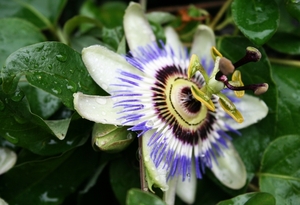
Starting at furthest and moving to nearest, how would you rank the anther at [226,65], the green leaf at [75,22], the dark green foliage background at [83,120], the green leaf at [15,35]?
the green leaf at [75,22] → the green leaf at [15,35] → the dark green foliage background at [83,120] → the anther at [226,65]

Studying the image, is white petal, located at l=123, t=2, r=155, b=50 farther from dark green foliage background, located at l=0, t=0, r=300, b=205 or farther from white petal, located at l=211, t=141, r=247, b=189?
white petal, located at l=211, t=141, r=247, b=189

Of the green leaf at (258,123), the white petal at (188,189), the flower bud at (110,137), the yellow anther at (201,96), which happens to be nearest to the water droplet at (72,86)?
the flower bud at (110,137)

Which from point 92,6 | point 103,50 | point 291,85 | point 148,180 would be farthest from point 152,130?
point 92,6

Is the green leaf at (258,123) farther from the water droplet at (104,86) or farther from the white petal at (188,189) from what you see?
the water droplet at (104,86)

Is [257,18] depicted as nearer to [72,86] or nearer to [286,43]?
[286,43]

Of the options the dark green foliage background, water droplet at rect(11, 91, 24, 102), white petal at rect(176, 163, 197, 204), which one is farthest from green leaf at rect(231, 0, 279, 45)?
water droplet at rect(11, 91, 24, 102)

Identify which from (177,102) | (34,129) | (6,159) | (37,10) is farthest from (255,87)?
(37,10)
